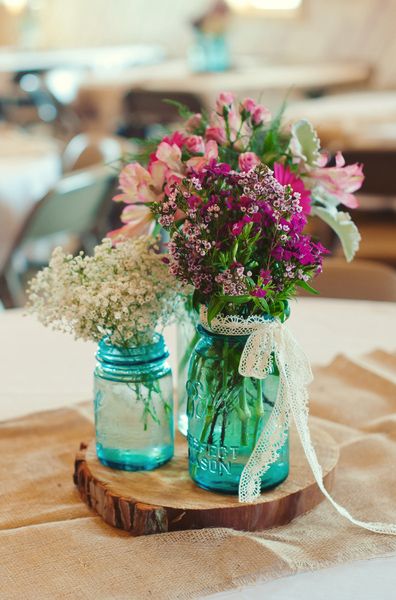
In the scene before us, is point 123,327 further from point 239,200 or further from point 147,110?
point 147,110

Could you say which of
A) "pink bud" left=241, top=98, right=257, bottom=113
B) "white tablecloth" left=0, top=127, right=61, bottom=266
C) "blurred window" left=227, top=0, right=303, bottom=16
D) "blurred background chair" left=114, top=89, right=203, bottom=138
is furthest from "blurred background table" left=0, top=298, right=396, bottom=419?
"blurred window" left=227, top=0, right=303, bottom=16

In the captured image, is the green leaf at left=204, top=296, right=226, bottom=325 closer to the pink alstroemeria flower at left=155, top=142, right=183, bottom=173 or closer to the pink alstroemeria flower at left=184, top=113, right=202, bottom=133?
the pink alstroemeria flower at left=155, top=142, right=183, bottom=173

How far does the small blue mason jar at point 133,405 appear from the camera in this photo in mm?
941

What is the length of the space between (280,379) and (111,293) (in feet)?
0.61

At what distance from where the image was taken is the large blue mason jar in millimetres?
885

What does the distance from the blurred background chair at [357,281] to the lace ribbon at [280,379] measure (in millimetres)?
939

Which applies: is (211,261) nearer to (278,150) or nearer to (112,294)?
(112,294)

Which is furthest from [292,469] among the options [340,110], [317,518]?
[340,110]

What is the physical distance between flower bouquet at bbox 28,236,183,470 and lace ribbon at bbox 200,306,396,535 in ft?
0.23

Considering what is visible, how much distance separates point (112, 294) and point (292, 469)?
28 cm

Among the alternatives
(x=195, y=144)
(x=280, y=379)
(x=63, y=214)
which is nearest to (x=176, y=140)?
(x=195, y=144)

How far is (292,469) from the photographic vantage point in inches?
38.6

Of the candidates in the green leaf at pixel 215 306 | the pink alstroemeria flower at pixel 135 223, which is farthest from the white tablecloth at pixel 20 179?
the green leaf at pixel 215 306

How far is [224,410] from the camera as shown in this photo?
2.92 ft
